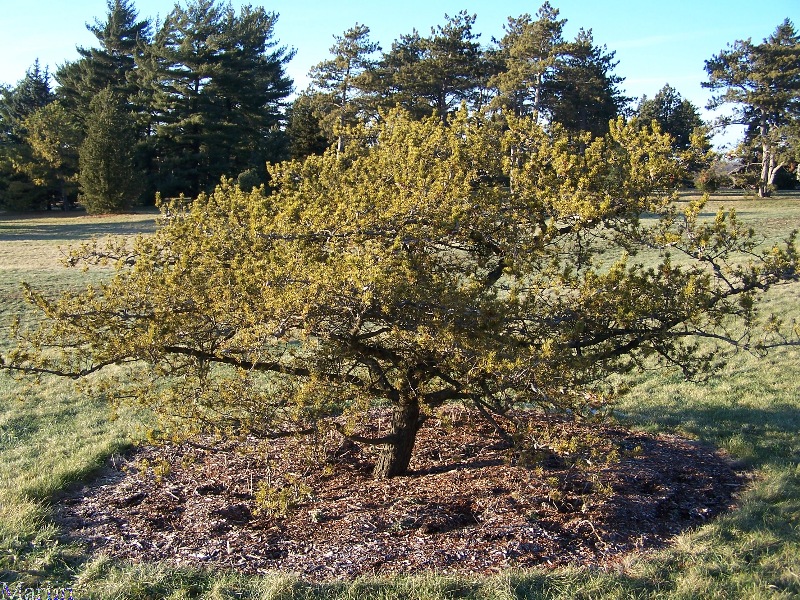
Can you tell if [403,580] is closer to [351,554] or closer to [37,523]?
[351,554]

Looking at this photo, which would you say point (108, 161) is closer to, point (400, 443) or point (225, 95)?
point (225, 95)

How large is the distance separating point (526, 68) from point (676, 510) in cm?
3049

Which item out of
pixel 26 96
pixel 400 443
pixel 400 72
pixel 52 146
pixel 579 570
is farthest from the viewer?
pixel 26 96

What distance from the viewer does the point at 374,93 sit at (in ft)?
110

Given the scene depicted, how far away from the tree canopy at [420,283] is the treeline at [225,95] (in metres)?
24.3

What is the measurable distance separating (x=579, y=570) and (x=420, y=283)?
6.01 feet

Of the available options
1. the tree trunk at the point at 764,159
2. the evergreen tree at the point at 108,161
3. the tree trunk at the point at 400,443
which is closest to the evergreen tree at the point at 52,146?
the evergreen tree at the point at 108,161

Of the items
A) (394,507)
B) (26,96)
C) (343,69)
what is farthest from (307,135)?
(26,96)

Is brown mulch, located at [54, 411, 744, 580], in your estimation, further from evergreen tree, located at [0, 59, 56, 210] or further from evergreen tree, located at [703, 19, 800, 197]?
evergreen tree, located at [0, 59, 56, 210]

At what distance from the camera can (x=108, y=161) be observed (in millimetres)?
38406

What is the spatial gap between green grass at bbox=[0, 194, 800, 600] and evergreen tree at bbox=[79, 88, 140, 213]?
109ft

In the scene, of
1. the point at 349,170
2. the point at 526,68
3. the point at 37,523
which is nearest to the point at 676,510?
the point at 349,170

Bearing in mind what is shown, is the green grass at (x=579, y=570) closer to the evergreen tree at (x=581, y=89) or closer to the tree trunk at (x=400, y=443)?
the tree trunk at (x=400, y=443)

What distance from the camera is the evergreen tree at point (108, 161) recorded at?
38000 mm
